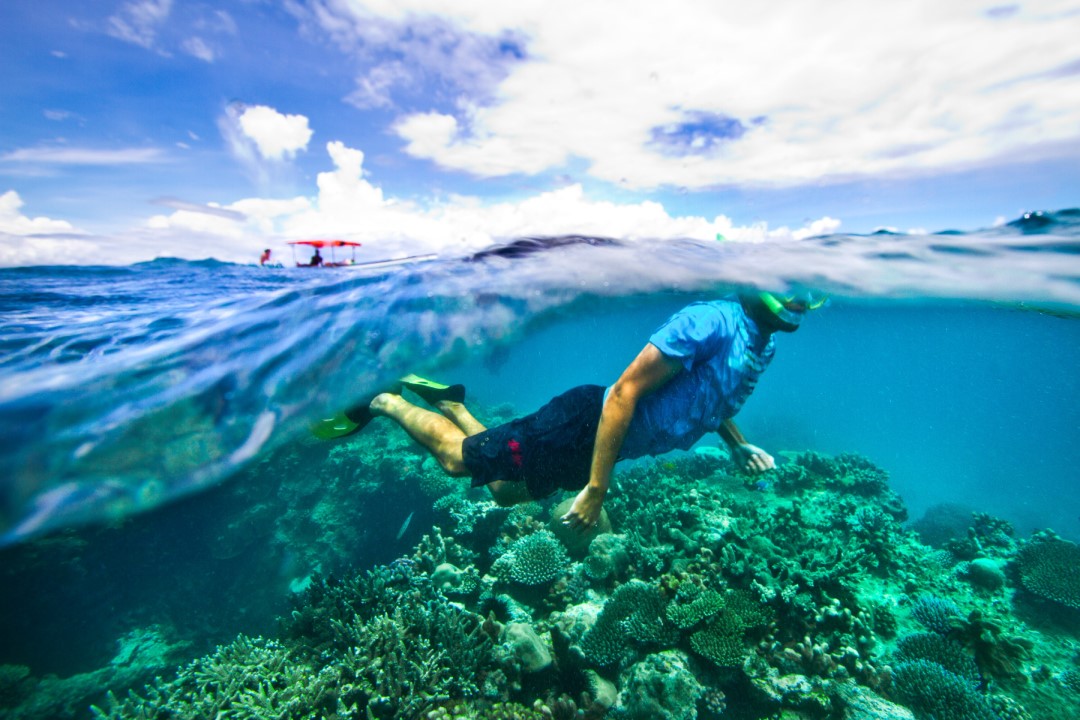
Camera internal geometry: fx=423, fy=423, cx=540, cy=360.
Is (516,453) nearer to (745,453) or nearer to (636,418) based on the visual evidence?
(636,418)

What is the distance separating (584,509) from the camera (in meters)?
3.90


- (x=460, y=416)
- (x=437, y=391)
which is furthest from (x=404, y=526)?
(x=460, y=416)

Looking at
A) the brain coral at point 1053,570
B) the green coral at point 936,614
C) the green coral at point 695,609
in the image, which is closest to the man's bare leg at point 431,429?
the green coral at point 695,609

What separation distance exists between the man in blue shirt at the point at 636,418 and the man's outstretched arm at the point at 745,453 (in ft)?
0.04

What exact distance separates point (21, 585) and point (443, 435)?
525 inches

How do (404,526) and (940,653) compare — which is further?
(404,526)

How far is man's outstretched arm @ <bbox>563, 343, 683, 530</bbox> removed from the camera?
3.64m

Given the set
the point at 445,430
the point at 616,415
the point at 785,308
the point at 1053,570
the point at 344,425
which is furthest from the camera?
the point at 1053,570

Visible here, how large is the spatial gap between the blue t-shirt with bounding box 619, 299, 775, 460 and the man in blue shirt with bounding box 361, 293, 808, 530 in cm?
1

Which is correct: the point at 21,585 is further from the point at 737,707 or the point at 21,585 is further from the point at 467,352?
the point at 737,707

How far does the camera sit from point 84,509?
6449 millimetres

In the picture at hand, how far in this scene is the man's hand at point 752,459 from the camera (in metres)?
4.94

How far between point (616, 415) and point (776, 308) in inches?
79.1

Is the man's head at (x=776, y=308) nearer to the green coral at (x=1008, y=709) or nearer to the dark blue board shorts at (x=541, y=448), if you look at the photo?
the dark blue board shorts at (x=541, y=448)
